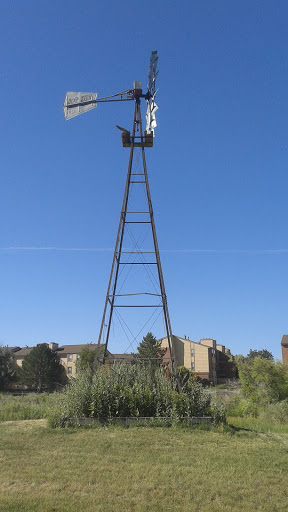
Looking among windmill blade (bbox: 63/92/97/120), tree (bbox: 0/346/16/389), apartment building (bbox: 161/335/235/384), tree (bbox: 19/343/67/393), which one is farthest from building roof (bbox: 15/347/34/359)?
windmill blade (bbox: 63/92/97/120)

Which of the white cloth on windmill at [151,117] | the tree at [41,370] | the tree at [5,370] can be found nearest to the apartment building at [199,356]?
the tree at [41,370]

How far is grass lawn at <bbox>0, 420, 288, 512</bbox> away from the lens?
5805 mm

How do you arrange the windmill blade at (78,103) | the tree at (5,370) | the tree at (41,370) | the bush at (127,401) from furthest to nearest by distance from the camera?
1. the tree at (5,370)
2. the tree at (41,370)
3. the windmill blade at (78,103)
4. the bush at (127,401)

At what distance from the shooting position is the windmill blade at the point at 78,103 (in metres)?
14.6

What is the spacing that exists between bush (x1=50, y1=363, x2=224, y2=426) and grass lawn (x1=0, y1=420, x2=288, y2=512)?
833 millimetres

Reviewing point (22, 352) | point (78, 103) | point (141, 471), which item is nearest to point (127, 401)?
point (141, 471)

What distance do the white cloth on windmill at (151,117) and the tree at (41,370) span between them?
4817 centimetres

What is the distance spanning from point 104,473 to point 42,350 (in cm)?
5372

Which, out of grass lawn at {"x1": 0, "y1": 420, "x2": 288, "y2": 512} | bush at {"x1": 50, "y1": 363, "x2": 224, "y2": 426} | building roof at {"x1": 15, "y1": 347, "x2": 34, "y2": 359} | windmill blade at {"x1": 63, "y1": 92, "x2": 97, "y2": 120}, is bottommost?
grass lawn at {"x1": 0, "y1": 420, "x2": 288, "y2": 512}

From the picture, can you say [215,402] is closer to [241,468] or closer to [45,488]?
[241,468]

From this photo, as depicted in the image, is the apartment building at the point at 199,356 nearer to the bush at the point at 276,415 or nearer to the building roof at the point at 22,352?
the building roof at the point at 22,352

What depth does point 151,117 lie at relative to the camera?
47.1 feet

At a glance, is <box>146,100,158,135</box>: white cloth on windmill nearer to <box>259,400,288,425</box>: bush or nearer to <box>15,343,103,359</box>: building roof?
<box>259,400,288,425</box>: bush

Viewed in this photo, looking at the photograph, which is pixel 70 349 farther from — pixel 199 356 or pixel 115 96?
pixel 115 96
